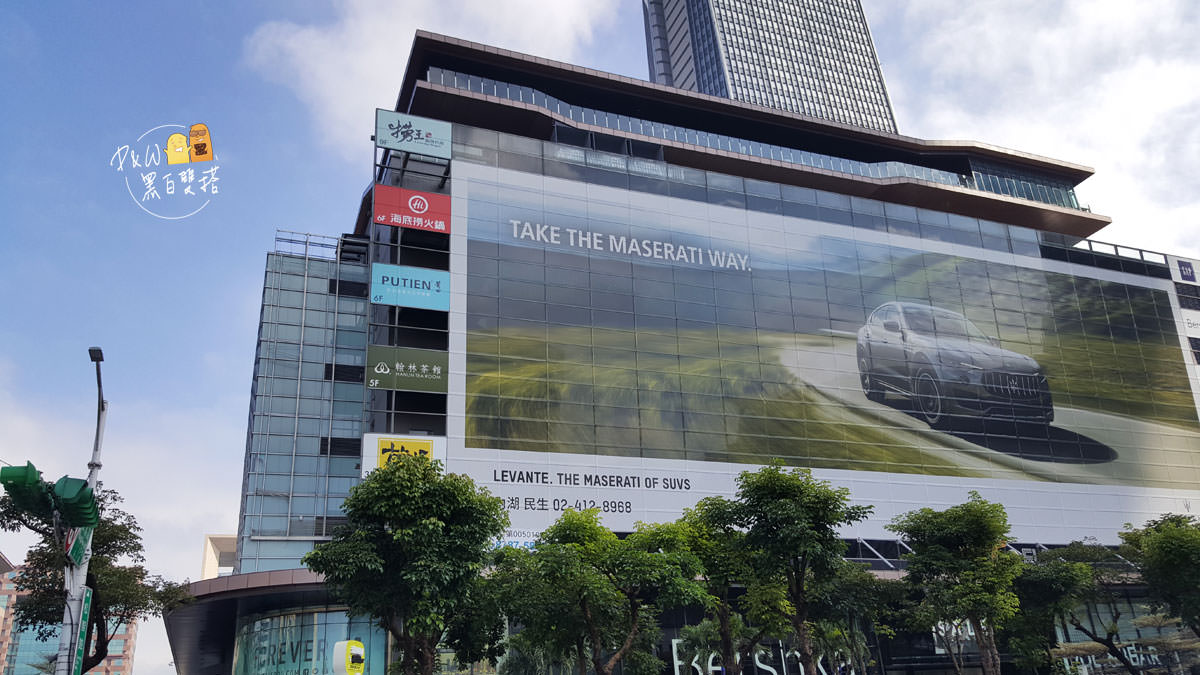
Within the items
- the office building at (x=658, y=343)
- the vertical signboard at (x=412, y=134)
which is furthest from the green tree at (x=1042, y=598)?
the vertical signboard at (x=412, y=134)

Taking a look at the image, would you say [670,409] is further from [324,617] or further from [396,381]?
[324,617]

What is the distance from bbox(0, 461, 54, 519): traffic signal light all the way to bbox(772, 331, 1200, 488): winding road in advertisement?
4854 cm

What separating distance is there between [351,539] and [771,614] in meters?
18.7

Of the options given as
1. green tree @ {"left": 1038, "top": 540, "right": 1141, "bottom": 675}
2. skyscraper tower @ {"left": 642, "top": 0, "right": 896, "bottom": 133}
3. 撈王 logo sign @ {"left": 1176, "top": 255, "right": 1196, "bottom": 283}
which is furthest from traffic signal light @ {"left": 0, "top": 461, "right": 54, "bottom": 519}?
skyscraper tower @ {"left": 642, "top": 0, "right": 896, "bottom": 133}

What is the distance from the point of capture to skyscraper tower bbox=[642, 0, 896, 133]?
501ft

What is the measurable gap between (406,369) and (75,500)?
32365mm

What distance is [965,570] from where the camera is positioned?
39156 mm

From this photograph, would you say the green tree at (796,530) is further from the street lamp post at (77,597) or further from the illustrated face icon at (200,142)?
the illustrated face icon at (200,142)

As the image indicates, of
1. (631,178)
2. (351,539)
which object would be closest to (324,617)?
(351,539)

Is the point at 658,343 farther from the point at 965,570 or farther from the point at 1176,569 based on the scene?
the point at 1176,569

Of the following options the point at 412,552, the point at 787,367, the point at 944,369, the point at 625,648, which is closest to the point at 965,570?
the point at 625,648

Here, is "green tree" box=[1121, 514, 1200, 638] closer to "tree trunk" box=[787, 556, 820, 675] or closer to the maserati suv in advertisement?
the maserati suv in advertisement

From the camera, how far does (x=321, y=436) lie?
61.2 m

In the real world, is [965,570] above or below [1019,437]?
below
